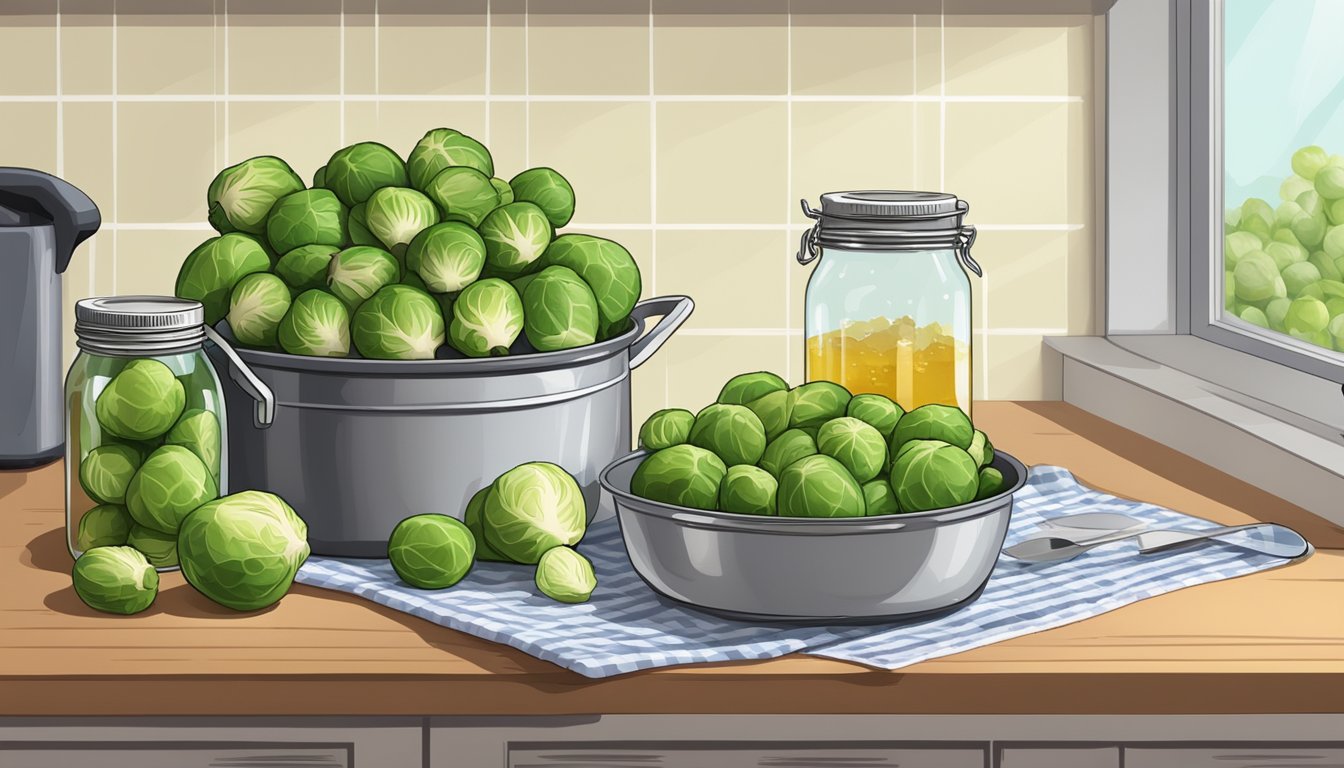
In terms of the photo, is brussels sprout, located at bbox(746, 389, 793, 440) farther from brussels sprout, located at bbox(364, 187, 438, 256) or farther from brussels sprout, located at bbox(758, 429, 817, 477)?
brussels sprout, located at bbox(364, 187, 438, 256)

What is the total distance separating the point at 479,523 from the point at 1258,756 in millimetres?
553

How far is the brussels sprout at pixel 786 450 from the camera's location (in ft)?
3.14

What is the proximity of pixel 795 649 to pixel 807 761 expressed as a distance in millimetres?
71

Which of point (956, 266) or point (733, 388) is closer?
point (733, 388)

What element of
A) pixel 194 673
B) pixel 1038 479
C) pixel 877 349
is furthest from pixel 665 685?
pixel 1038 479

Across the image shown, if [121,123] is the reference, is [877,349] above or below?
below

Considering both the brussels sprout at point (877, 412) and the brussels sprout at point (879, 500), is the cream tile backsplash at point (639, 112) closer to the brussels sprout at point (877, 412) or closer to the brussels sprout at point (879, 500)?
the brussels sprout at point (877, 412)

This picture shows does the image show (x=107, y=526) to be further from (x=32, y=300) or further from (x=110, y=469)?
(x=32, y=300)

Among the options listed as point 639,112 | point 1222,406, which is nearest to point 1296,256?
point 1222,406

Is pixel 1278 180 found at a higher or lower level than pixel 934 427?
higher

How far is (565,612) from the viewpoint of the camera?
962mm

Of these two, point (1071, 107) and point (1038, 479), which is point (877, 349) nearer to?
point (1038, 479)

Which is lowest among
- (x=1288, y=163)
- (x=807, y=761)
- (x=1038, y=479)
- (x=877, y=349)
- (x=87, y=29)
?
(x=807, y=761)

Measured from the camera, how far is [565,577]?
0.98m
